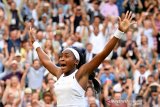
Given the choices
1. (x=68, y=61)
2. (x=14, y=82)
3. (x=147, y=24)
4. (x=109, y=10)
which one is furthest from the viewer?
(x=109, y=10)

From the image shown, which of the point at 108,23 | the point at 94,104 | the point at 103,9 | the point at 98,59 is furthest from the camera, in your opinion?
the point at 103,9

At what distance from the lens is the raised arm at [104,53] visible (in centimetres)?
779

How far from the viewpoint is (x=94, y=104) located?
14.0m

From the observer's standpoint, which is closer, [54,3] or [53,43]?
[53,43]

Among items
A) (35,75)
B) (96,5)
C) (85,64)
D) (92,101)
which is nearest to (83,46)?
(35,75)

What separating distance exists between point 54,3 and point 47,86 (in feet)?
19.3

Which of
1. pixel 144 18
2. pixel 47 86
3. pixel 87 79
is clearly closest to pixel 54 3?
pixel 144 18

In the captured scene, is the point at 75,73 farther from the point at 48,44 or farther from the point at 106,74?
the point at 48,44

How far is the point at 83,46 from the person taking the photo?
59.6 ft

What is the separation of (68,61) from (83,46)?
10162 mm

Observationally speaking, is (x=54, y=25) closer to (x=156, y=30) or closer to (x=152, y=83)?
(x=156, y=30)

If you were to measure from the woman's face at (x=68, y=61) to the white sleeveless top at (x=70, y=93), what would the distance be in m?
0.15

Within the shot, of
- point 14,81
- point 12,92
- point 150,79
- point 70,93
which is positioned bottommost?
point 70,93

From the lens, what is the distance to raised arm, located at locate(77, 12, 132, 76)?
25.5ft
